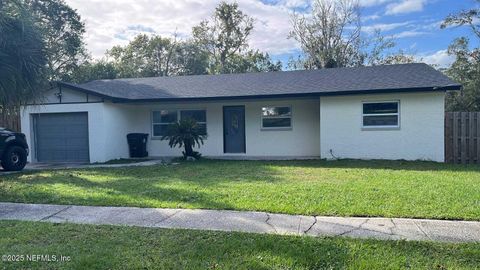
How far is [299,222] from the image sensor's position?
18.4ft

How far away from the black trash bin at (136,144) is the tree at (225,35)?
2318cm

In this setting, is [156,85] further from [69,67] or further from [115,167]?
[69,67]

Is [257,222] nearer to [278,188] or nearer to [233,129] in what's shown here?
[278,188]

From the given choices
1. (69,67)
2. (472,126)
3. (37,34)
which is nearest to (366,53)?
(472,126)

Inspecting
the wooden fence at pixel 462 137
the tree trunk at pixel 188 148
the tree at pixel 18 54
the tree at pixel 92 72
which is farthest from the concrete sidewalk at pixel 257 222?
the tree at pixel 92 72

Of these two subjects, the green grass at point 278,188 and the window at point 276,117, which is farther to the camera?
the window at point 276,117

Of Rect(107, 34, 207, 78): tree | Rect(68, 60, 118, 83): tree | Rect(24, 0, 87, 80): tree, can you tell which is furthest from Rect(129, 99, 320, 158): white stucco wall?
Rect(107, 34, 207, 78): tree

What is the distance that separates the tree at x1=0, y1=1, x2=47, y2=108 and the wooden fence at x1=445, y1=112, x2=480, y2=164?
527 inches

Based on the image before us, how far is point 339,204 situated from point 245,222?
1903 mm

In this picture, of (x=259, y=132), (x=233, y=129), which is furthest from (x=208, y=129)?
(x=259, y=132)

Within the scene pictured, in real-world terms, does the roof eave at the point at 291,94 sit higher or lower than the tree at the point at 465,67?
lower

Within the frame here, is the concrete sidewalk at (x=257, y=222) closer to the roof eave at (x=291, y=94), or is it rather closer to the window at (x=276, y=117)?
the roof eave at (x=291, y=94)

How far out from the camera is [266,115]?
1614 cm

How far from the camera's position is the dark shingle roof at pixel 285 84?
44.3ft
